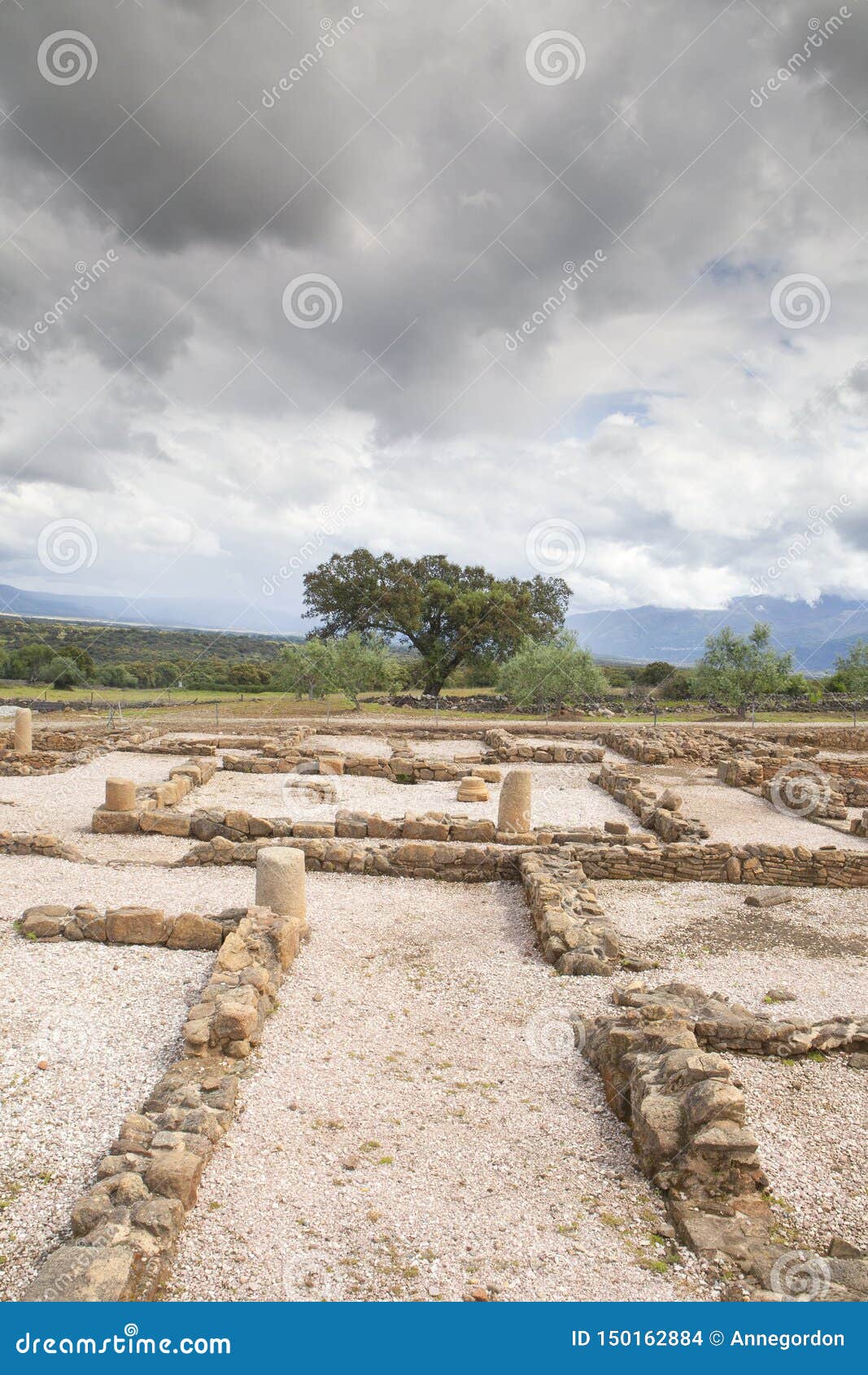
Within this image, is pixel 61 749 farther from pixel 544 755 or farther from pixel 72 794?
pixel 544 755

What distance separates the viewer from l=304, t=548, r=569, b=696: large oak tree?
50250 millimetres

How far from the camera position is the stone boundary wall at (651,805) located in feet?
45.0

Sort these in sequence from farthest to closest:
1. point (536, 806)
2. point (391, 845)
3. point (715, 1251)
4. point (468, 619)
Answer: point (468, 619)
point (536, 806)
point (391, 845)
point (715, 1251)

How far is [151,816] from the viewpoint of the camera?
44.7ft

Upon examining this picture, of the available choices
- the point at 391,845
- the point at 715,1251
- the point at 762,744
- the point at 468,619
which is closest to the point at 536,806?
the point at 391,845

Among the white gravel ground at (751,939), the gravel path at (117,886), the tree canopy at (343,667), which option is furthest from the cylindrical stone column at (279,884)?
the tree canopy at (343,667)

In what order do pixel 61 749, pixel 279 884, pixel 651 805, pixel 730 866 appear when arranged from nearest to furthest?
pixel 279 884 < pixel 730 866 < pixel 651 805 < pixel 61 749

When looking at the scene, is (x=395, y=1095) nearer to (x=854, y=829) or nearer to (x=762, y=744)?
(x=854, y=829)

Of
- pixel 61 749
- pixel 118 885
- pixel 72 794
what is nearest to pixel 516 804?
pixel 118 885

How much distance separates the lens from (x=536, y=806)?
56.0 ft

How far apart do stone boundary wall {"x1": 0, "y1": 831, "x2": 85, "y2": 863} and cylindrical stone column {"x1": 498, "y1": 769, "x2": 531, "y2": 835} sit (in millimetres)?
7457

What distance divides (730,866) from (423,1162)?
8896 millimetres

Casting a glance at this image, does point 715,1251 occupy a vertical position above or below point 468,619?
below
